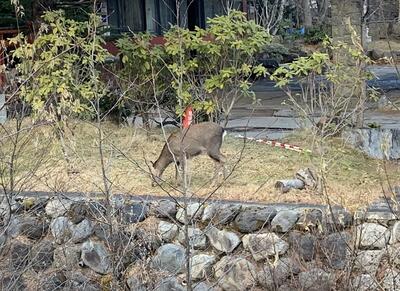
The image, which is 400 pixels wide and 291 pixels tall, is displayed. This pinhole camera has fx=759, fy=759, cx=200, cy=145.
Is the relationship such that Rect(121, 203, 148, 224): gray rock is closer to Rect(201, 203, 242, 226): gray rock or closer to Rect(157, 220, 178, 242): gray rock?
Rect(157, 220, 178, 242): gray rock

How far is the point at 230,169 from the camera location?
8.61 meters

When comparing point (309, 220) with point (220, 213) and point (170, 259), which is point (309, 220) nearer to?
point (220, 213)

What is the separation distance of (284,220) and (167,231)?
124 centimetres

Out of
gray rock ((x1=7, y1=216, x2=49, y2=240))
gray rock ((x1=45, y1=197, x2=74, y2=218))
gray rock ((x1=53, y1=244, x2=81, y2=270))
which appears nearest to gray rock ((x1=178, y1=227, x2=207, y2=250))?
gray rock ((x1=53, y1=244, x2=81, y2=270))

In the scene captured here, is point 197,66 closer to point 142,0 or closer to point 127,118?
point 127,118

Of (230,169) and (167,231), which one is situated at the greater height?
(230,169)

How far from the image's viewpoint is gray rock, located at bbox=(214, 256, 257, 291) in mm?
7488

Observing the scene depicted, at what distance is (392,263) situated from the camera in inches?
271

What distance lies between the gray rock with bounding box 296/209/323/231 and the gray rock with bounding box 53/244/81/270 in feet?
7.81

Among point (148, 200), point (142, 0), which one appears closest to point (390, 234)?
point (148, 200)

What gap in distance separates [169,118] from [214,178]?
3.11 m

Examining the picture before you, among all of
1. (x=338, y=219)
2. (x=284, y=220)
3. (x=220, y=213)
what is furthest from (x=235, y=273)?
(x=338, y=219)

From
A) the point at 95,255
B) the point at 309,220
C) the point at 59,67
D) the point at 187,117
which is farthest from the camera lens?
the point at 59,67

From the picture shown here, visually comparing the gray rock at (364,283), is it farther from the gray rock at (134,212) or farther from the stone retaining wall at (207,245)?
the gray rock at (134,212)
